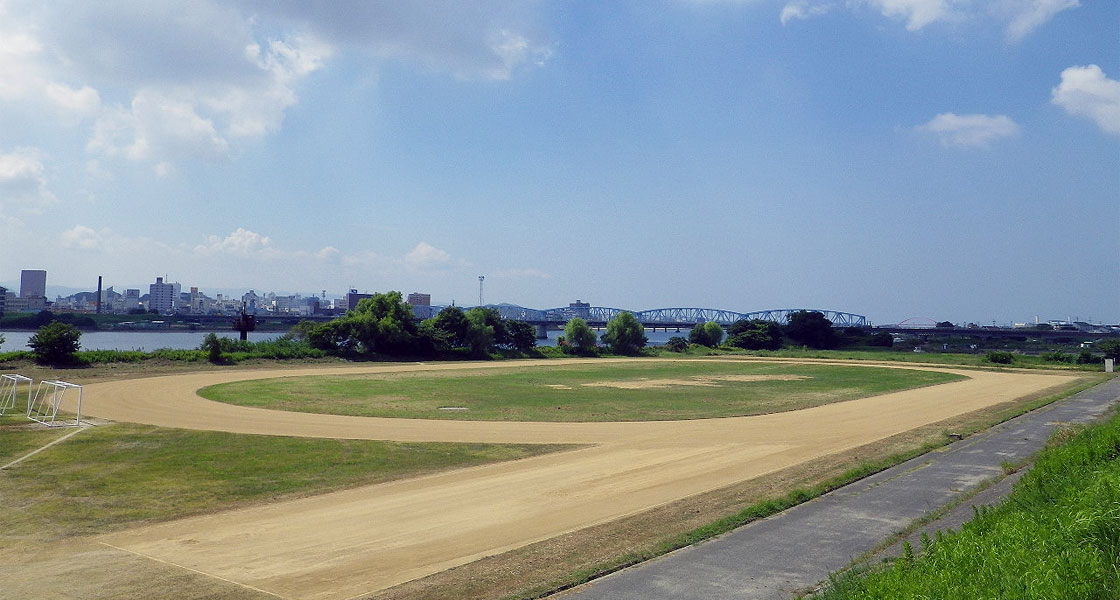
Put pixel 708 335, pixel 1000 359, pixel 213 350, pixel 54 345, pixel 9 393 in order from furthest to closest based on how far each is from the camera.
Answer: pixel 708 335 < pixel 1000 359 < pixel 213 350 < pixel 54 345 < pixel 9 393

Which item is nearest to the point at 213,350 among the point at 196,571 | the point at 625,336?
the point at 196,571

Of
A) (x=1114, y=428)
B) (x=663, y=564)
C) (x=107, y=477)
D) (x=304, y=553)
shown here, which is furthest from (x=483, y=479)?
(x=1114, y=428)

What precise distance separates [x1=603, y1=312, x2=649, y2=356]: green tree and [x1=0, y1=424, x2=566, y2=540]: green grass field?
3073 inches

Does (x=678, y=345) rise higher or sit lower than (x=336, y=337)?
lower

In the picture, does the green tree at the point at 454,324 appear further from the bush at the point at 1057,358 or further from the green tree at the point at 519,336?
the bush at the point at 1057,358

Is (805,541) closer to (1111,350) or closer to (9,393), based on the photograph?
(9,393)

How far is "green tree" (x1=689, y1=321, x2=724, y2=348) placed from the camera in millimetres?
116875

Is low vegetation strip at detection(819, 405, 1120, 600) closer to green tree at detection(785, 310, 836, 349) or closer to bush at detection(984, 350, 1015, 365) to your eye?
bush at detection(984, 350, 1015, 365)

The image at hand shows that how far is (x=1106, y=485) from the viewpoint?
8.63 meters

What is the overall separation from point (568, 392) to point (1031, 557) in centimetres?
4109

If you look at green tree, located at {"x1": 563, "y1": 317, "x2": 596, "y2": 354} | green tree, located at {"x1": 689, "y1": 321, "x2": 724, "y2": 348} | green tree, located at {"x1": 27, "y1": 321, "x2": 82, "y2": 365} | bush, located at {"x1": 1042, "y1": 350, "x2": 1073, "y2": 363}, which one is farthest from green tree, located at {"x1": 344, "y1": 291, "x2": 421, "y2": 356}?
bush, located at {"x1": 1042, "y1": 350, "x2": 1073, "y2": 363}

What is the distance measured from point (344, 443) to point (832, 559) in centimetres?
1918

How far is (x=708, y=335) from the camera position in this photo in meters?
117

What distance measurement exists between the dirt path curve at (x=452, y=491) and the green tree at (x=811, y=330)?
282 feet
